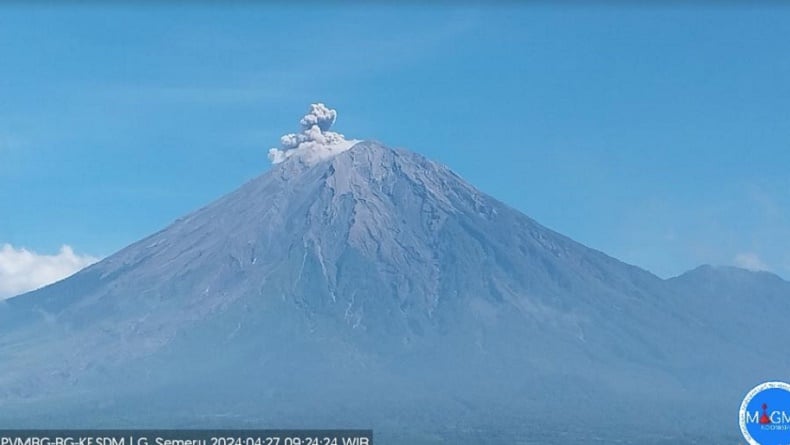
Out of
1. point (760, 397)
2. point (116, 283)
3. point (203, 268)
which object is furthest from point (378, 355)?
point (760, 397)

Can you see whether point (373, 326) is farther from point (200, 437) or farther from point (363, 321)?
point (200, 437)

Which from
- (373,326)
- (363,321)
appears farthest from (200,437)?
(363,321)

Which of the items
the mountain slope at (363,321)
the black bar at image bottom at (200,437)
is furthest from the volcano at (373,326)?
the black bar at image bottom at (200,437)

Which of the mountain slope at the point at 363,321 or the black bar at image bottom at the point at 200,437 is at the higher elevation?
the mountain slope at the point at 363,321

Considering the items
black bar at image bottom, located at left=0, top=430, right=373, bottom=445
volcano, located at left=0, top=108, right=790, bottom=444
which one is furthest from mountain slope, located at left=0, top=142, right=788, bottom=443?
black bar at image bottom, located at left=0, top=430, right=373, bottom=445

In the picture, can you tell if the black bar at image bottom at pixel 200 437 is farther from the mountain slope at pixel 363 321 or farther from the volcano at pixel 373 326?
the mountain slope at pixel 363 321

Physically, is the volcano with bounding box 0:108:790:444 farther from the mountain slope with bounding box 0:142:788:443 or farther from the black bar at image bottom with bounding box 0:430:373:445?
the black bar at image bottom with bounding box 0:430:373:445
